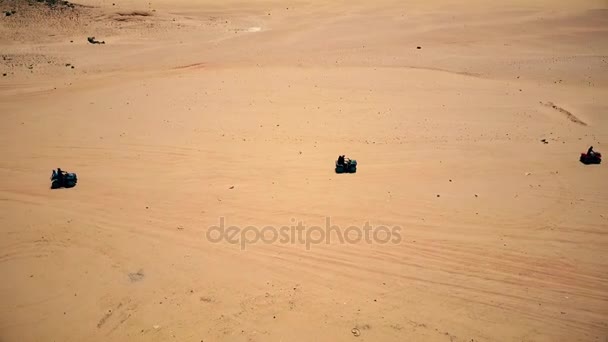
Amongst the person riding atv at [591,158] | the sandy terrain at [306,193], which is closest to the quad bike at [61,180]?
the sandy terrain at [306,193]

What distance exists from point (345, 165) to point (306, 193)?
140 cm

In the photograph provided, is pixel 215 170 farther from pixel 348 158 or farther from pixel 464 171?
pixel 464 171

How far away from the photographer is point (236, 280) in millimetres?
6891

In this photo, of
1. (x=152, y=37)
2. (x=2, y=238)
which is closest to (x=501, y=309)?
(x=2, y=238)

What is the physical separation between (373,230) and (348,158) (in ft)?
10.3

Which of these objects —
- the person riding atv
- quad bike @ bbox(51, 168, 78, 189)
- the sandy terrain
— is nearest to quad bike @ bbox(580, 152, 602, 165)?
the person riding atv

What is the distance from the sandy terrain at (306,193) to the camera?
6.35 m

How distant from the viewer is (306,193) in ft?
30.2

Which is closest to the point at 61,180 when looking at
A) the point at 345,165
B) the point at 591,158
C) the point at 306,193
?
the point at 306,193

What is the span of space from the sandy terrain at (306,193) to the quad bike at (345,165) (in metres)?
0.18

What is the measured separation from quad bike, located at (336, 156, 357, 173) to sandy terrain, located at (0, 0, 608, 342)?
7.2 inches

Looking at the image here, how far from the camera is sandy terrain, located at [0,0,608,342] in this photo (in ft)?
20.8

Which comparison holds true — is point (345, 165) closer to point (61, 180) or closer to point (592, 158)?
point (592, 158)

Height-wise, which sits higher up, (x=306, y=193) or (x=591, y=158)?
(x=591, y=158)
